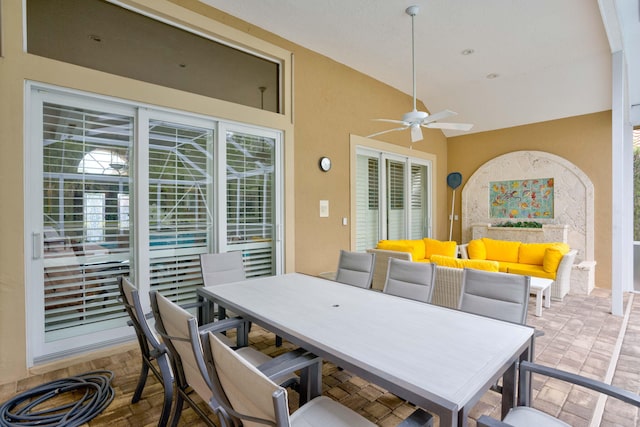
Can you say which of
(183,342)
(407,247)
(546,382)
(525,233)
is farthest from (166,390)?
(525,233)

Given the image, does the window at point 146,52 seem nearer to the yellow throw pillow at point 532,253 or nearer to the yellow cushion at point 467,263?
the yellow cushion at point 467,263

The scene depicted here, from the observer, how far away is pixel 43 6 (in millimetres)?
2729

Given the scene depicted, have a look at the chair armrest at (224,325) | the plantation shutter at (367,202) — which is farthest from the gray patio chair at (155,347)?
the plantation shutter at (367,202)

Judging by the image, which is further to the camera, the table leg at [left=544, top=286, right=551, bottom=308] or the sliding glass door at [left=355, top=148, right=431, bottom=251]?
the sliding glass door at [left=355, top=148, right=431, bottom=251]

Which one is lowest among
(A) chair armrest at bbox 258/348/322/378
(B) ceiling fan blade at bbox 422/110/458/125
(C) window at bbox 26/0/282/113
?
(A) chair armrest at bbox 258/348/322/378

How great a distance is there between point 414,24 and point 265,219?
2.99 m

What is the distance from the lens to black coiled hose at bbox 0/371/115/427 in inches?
→ 80.6

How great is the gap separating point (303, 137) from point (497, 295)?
3203 mm

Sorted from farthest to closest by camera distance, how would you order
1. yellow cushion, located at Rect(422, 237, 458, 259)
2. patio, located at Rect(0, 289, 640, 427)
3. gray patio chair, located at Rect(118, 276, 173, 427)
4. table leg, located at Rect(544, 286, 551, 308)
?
1. yellow cushion, located at Rect(422, 237, 458, 259)
2. table leg, located at Rect(544, 286, 551, 308)
3. patio, located at Rect(0, 289, 640, 427)
4. gray patio chair, located at Rect(118, 276, 173, 427)

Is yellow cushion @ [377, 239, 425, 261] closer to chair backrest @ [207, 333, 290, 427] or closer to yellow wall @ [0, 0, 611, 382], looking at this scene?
yellow wall @ [0, 0, 611, 382]

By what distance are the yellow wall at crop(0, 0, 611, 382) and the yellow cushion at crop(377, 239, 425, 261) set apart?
0.61 m

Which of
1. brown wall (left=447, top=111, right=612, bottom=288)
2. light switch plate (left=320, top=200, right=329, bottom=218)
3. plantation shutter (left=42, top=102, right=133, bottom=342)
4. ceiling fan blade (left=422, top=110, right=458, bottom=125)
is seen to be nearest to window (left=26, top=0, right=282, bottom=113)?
plantation shutter (left=42, top=102, right=133, bottom=342)

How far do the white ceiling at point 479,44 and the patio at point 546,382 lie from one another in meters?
3.20

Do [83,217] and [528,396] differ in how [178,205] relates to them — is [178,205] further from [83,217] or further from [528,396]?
[528,396]
